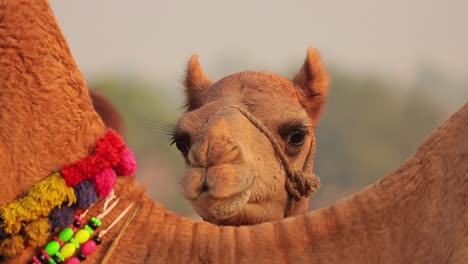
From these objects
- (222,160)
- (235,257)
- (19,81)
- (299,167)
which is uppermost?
(19,81)

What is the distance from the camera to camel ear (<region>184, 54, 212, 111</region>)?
20.7ft

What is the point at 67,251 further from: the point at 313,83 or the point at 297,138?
the point at 313,83

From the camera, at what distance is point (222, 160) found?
431 centimetres

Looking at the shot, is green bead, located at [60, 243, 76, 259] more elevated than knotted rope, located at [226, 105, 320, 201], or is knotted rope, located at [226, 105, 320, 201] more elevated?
green bead, located at [60, 243, 76, 259]

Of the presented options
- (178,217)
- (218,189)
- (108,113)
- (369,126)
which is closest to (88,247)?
(178,217)

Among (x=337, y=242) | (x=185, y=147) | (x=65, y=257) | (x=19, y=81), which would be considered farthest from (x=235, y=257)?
(x=185, y=147)

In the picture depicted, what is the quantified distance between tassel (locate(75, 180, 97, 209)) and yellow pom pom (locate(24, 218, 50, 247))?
4.6 inches

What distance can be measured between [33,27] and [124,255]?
76cm

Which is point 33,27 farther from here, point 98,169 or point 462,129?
point 462,129

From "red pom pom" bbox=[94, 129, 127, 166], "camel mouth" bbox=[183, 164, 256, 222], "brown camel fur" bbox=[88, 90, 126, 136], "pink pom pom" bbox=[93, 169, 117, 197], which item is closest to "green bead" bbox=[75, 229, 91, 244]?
"pink pom pom" bbox=[93, 169, 117, 197]

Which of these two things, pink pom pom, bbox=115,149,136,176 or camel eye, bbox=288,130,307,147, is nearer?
pink pom pom, bbox=115,149,136,176

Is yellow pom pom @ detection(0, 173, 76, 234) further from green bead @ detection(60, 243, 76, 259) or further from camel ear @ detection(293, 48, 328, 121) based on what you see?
camel ear @ detection(293, 48, 328, 121)

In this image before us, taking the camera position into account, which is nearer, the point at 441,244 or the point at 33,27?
the point at 441,244

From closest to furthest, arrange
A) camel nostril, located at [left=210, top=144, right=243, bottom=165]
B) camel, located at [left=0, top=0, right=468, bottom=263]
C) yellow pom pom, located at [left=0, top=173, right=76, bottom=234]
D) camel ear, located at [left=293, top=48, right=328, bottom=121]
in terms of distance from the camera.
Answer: camel, located at [left=0, top=0, right=468, bottom=263] < yellow pom pom, located at [left=0, top=173, right=76, bottom=234] < camel nostril, located at [left=210, top=144, right=243, bottom=165] < camel ear, located at [left=293, top=48, right=328, bottom=121]
